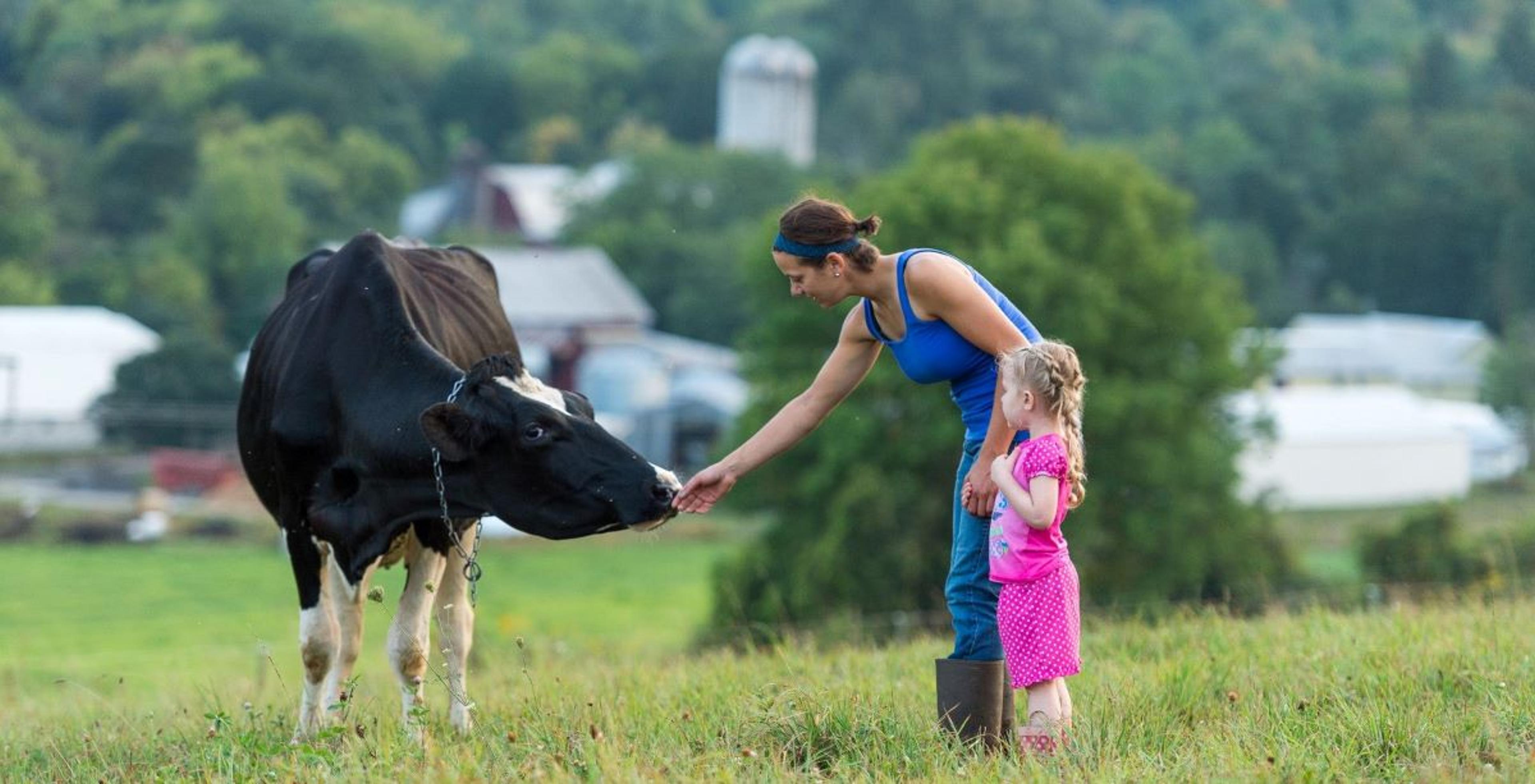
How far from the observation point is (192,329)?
67500 mm

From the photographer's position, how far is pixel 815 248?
20.4 ft

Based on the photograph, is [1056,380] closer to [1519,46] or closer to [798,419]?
[798,419]

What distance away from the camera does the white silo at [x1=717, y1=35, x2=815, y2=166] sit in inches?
4916

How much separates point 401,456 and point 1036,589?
2.35m

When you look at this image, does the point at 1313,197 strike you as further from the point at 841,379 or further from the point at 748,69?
the point at 841,379

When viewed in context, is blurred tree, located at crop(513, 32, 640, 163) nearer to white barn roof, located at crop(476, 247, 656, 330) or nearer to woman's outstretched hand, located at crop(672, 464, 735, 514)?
white barn roof, located at crop(476, 247, 656, 330)

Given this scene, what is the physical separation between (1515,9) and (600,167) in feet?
151

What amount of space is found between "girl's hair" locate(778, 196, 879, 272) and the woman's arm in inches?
14.8

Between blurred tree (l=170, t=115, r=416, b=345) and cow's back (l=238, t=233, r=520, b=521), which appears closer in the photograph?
cow's back (l=238, t=233, r=520, b=521)

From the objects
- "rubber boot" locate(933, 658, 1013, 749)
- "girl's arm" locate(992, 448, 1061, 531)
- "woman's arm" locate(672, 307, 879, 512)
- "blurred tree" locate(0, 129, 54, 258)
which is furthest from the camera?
"blurred tree" locate(0, 129, 54, 258)

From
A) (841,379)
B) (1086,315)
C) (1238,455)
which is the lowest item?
(1238,455)

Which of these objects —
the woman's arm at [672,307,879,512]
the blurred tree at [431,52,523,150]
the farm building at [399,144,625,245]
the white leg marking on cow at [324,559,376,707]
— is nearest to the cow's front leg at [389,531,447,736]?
the white leg marking on cow at [324,559,376,707]

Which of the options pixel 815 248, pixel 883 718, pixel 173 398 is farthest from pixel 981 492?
pixel 173 398

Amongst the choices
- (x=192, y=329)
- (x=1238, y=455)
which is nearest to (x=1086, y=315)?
(x=1238, y=455)
